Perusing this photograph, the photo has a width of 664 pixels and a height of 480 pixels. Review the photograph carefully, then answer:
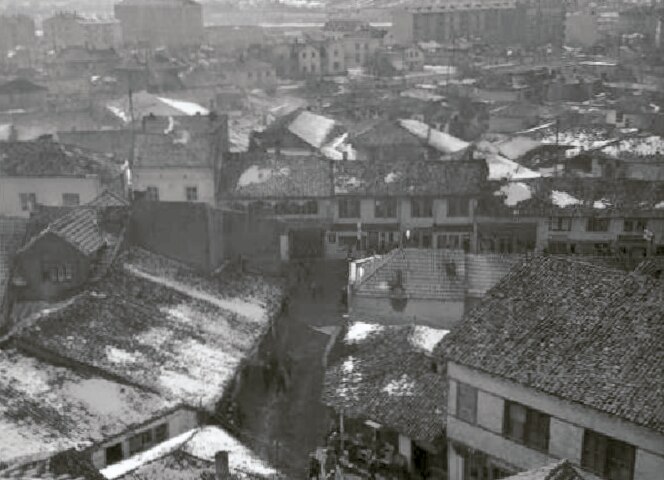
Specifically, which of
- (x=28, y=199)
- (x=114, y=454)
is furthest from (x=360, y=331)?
(x=28, y=199)

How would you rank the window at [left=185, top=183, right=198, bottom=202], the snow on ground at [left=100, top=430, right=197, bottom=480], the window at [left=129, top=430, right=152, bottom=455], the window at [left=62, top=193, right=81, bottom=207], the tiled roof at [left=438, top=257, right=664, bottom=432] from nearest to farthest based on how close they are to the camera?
the tiled roof at [left=438, top=257, right=664, bottom=432], the snow on ground at [left=100, top=430, right=197, bottom=480], the window at [left=129, top=430, right=152, bottom=455], the window at [left=62, top=193, right=81, bottom=207], the window at [left=185, top=183, right=198, bottom=202]

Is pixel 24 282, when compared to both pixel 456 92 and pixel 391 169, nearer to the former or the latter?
pixel 391 169

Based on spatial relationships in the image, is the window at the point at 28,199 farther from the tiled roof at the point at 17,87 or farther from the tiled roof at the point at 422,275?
the tiled roof at the point at 17,87

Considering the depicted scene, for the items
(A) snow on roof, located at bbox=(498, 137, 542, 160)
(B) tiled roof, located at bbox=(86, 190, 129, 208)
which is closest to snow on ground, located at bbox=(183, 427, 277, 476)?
(B) tiled roof, located at bbox=(86, 190, 129, 208)

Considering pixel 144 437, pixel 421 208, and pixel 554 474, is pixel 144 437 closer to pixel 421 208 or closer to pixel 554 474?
pixel 554 474

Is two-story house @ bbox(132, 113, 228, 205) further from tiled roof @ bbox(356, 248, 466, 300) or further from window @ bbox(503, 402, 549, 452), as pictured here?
window @ bbox(503, 402, 549, 452)

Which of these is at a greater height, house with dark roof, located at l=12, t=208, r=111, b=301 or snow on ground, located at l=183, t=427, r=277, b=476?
house with dark roof, located at l=12, t=208, r=111, b=301
